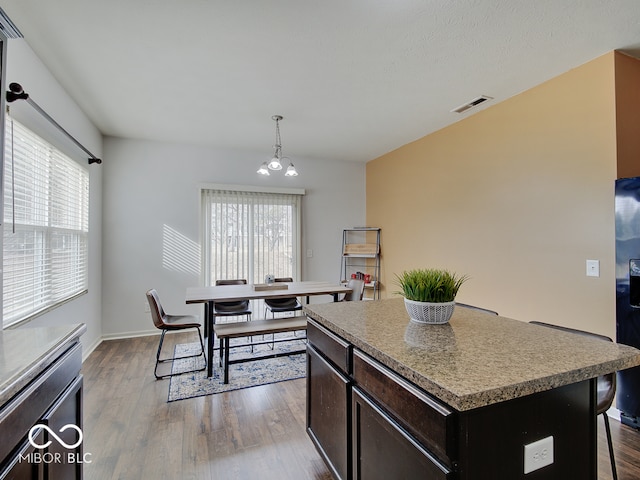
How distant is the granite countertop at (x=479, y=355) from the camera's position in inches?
33.3

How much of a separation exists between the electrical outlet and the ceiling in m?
2.19

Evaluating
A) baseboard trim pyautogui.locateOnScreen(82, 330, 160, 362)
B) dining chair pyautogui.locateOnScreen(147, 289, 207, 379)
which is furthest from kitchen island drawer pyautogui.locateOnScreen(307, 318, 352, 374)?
baseboard trim pyautogui.locateOnScreen(82, 330, 160, 362)

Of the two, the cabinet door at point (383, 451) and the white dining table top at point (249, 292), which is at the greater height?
the white dining table top at point (249, 292)

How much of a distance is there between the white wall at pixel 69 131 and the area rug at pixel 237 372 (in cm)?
109

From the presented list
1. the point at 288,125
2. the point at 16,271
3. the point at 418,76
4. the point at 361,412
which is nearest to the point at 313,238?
the point at 288,125

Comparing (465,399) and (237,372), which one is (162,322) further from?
(465,399)

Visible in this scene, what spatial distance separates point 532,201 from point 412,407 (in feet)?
8.63

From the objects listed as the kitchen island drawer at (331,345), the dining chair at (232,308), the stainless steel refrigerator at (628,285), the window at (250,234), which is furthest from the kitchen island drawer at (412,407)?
the window at (250,234)

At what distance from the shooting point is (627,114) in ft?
7.62

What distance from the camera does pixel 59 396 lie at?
118 cm

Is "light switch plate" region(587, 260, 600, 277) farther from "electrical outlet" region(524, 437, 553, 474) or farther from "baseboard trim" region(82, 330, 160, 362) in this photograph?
"baseboard trim" region(82, 330, 160, 362)

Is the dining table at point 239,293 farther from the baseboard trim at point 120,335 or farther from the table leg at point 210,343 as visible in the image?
the baseboard trim at point 120,335

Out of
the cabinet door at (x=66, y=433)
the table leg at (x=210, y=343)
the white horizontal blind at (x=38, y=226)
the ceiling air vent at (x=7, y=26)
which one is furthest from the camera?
the table leg at (x=210, y=343)

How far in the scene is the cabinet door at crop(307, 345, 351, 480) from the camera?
4.60ft
